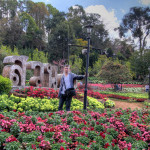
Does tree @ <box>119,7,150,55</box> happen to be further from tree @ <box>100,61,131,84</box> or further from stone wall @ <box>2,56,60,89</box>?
stone wall @ <box>2,56,60,89</box>

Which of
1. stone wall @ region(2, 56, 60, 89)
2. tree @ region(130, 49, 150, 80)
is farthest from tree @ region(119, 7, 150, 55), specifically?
stone wall @ region(2, 56, 60, 89)

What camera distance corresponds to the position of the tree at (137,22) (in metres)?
39.3

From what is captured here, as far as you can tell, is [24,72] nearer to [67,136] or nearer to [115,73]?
[67,136]

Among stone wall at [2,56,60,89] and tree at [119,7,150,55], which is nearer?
stone wall at [2,56,60,89]

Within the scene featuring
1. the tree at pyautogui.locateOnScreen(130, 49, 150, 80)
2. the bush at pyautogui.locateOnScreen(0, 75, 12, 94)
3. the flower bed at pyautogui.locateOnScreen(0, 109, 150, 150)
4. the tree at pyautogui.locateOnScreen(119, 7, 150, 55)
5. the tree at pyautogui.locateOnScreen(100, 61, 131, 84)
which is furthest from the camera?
the tree at pyautogui.locateOnScreen(119, 7, 150, 55)

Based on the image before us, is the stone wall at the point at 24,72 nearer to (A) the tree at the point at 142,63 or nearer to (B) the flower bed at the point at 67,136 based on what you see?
(B) the flower bed at the point at 67,136

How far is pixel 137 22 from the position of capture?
40688 mm

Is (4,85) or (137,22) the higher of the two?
(137,22)

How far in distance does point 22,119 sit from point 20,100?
2805 mm

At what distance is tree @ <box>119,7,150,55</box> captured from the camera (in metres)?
39.3

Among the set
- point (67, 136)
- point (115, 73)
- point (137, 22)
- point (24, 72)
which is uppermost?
point (137, 22)

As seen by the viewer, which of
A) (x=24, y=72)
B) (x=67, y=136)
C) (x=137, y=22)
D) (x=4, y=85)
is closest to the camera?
(x=67, y=136)

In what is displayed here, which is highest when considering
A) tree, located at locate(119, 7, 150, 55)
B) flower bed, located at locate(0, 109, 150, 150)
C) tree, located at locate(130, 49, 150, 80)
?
tree, located at locate(119, 7, 150, 55)

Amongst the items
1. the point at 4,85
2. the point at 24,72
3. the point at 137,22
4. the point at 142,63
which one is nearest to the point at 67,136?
the point at 4,85
